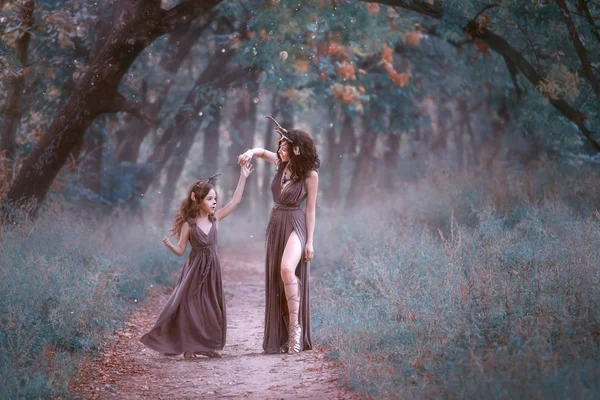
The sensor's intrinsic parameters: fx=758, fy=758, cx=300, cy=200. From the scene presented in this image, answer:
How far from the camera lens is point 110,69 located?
1333 centimetres

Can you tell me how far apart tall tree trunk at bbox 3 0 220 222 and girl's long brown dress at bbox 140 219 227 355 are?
5538mm

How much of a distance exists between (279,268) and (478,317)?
8.42 feet

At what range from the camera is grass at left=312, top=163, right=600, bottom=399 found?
5184 millimetres

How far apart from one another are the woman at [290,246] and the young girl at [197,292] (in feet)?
1.47

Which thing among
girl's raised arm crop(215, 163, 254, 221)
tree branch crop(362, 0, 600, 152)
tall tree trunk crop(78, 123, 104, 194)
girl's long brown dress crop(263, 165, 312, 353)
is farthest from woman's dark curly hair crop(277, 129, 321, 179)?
tall tree trunk crop(78, 123, 104, 194)

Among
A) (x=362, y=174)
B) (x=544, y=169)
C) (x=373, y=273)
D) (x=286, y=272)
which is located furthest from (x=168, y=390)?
(x=362, y=174)

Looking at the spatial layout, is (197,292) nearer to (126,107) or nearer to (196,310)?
(196,310)

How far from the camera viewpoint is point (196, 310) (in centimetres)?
834

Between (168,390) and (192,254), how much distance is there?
6.74 ft

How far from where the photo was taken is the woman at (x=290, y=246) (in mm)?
8172

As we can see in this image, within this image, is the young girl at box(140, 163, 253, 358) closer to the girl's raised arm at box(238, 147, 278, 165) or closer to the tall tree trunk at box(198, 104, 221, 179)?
the girl's raised arm at box(238, 147, 278, 165)

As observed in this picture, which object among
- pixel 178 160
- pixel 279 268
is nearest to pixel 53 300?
pixel 279 268

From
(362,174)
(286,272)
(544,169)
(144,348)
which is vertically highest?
(362,174)

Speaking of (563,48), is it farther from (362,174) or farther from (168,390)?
(362,174)
